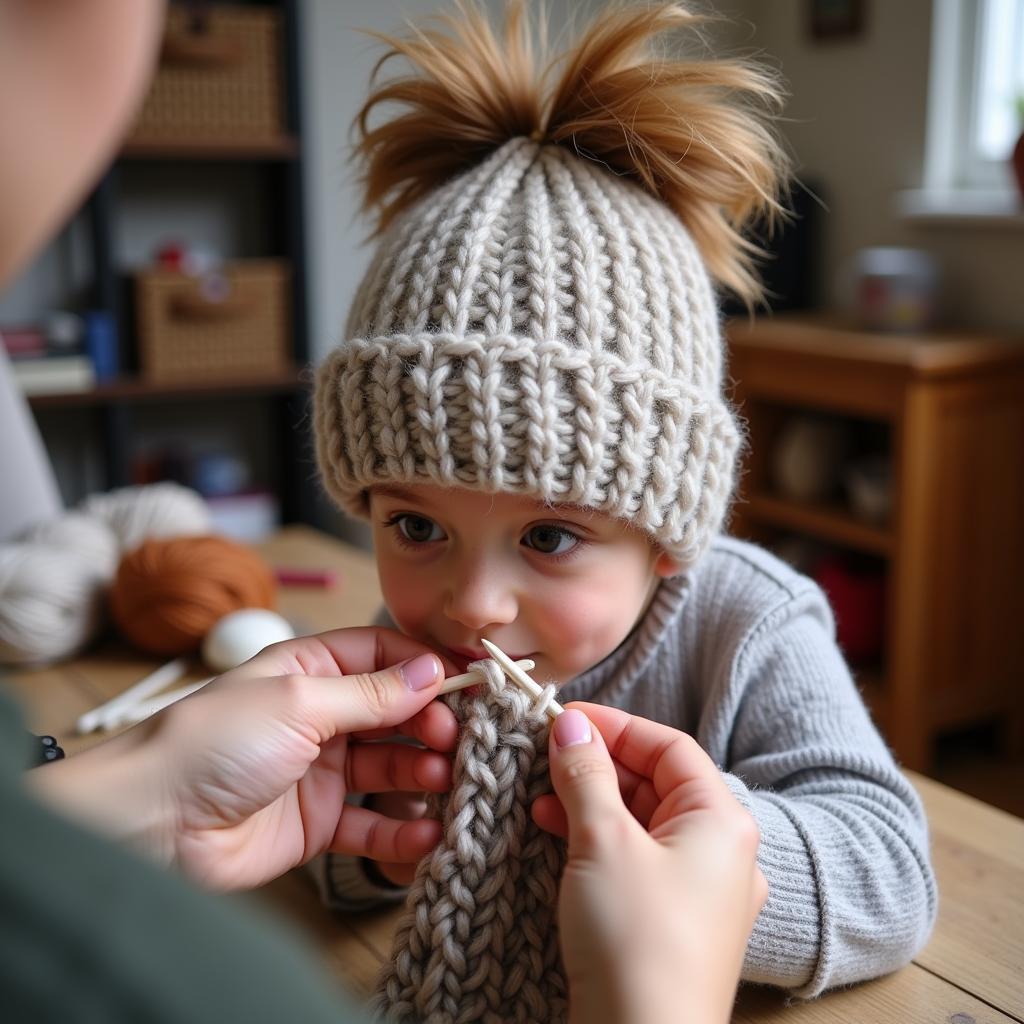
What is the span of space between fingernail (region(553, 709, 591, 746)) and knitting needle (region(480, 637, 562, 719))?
1 centimetres

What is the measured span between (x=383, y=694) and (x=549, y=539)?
137 millimetres

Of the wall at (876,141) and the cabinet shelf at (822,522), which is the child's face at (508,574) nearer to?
the cabinet shelf at (822,522)

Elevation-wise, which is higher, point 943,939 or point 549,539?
point 549,539

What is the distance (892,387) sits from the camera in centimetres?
181

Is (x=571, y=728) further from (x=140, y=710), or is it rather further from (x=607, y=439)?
(x=140, y=710)

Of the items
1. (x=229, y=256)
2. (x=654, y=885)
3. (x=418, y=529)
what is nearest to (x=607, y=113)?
(x=418, y=529)

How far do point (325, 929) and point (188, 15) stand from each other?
1.96 metres

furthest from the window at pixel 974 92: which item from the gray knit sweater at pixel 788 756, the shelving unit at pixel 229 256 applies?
the gray knit sweater at pixel 788 756

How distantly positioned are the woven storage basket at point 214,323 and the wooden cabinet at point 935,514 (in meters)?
1.00

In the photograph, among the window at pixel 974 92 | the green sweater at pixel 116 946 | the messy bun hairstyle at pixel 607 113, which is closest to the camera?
the green sweater at pixel 116 946

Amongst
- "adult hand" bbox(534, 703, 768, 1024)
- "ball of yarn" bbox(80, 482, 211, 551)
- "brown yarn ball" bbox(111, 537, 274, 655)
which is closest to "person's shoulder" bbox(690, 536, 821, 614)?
"adult hand" bbox(534, 703, 768, 1024)

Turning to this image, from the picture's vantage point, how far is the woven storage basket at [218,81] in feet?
7.08

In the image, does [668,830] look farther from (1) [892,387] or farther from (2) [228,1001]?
(1) [892,387]

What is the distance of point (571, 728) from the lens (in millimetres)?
580
